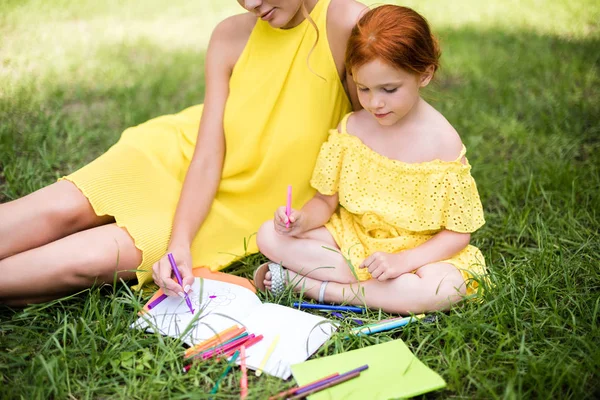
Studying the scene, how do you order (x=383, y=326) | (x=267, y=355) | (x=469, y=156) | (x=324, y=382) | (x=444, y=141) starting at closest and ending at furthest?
(x=324, y=382), (x=267, y=355), (x=383, y=326), (x=444, y=141), (x=469, y=156)

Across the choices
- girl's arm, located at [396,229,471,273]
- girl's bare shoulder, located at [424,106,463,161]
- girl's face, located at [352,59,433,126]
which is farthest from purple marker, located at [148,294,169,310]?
girl's bare shoulder, located at [424,106,463,161]

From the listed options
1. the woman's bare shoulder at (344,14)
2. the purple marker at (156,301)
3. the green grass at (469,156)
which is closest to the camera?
the green grass at (469,156)

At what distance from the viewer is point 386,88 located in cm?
184

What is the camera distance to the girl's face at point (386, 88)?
180 cm

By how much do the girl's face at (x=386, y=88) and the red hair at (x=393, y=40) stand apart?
0.02m

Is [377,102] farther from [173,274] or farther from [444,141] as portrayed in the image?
[173,274]

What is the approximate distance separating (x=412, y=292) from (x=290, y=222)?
46 centimetres

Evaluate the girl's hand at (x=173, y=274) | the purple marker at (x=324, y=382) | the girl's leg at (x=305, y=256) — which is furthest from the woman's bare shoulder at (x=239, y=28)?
the purple marker at (x=324, y=382)

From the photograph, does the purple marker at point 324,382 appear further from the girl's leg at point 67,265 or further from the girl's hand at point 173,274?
the girl's leg at point 67,265

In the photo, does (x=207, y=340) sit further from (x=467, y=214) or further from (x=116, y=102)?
(x=116, y=102)

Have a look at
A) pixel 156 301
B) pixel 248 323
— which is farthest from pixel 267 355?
pixel 156 301

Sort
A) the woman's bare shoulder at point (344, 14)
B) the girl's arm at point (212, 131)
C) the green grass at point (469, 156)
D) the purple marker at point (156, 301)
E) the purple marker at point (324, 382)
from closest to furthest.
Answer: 1. the purple marker at point (324, 382)
2. the green grass at point (469, 156)
3. the purple marker at point (156, 301)
4. the woman's bare shoulder at point (344, 14)
5. the girl's arm at point (212, 131)

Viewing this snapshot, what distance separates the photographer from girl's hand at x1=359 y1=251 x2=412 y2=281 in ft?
6.11

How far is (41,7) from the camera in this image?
16.2ft
